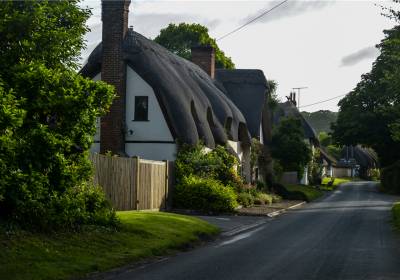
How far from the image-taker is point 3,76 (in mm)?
14070

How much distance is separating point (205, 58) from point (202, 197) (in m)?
22.2

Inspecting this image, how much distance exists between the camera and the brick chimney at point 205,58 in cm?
4884

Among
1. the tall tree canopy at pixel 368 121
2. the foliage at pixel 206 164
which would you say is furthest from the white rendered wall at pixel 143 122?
the tall tree canopy at pixel 368 121

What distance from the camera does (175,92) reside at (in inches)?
1248

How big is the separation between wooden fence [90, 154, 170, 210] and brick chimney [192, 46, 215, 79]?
21.3m

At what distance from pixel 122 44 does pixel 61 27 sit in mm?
17420

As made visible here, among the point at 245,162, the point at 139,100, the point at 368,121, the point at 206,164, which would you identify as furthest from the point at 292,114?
the point at 206,164

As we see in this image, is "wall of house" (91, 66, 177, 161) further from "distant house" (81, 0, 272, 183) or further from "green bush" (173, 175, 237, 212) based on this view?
"green bush" (173, 175, 237, 212)

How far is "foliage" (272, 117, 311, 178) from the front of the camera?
5925cm

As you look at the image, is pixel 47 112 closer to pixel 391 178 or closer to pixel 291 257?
pixel 291 257

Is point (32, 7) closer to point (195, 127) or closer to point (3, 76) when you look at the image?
point (3, 76)

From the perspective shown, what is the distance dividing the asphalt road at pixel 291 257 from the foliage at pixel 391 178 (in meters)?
43.5

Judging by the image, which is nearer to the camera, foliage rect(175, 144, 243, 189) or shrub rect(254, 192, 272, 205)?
foliage rect(175, 144, 243, 189)

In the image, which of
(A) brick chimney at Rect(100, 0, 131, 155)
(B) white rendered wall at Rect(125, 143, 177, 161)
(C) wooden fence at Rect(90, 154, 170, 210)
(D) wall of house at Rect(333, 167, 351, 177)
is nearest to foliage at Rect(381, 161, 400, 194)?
(B) white rendered wall at Rect(125, 143, 177, 161)
